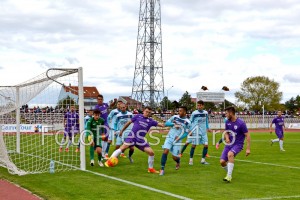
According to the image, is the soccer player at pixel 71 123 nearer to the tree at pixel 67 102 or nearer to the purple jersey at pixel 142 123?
the tree at pixel 67 102

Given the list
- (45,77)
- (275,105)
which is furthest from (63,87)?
(275,105)

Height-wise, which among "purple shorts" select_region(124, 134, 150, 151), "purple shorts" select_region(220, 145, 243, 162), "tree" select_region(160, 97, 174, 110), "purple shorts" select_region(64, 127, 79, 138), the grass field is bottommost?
the grass field

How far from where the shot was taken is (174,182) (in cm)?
1119

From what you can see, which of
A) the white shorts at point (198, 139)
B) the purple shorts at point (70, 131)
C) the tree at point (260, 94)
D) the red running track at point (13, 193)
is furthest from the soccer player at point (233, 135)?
the tree at point (260, 94)

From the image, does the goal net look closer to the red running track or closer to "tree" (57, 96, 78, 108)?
"tree" (57, 96, 78, 108)

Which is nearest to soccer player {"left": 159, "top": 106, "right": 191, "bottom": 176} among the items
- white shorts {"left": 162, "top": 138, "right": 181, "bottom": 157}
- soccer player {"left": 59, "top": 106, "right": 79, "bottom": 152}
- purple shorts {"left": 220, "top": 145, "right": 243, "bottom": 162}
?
white shorts {"left": 162, "top": 138, "right": 181, "bottom": 157}

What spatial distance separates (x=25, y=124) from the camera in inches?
1246

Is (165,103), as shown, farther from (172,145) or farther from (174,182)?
(174,182)

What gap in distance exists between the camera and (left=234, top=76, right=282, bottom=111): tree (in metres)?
97.7

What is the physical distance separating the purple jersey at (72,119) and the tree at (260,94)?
80.9 meters

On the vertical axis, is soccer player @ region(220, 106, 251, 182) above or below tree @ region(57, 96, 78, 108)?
below

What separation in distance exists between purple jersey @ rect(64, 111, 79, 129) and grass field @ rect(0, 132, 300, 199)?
4.73 m

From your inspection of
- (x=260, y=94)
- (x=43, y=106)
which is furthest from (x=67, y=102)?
(x=260, y=94)

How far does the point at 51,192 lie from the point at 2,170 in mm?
4834
